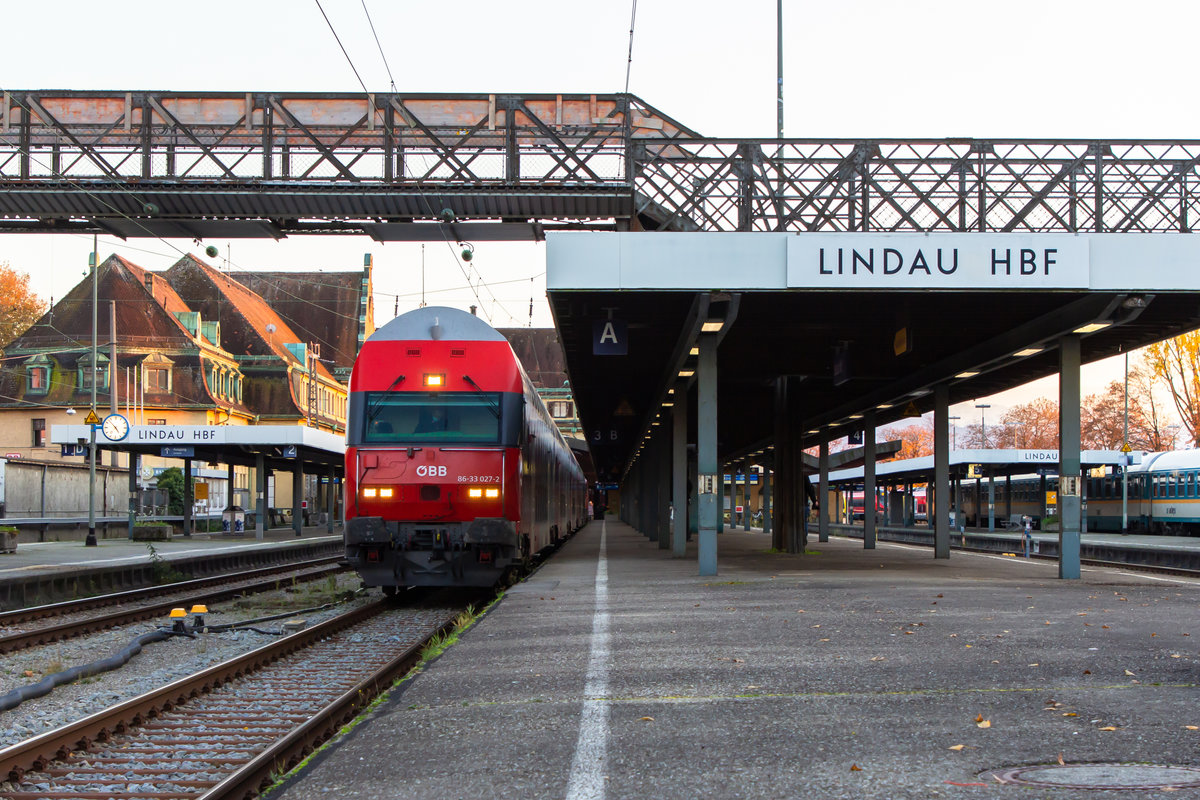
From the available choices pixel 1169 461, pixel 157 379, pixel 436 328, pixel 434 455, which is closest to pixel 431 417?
pixel 434 455

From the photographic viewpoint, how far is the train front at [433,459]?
584 inches

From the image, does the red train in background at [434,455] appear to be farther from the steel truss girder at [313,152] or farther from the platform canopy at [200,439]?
the platform canopy at [200,439]

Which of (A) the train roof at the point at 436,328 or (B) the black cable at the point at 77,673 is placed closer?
(B) the black cable at the point at 77,673

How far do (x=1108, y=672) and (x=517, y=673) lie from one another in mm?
4096

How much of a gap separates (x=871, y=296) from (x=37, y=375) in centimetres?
5423

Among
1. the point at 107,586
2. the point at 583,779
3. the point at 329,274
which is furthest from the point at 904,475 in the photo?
the point at 329,274

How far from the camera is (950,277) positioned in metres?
15.5

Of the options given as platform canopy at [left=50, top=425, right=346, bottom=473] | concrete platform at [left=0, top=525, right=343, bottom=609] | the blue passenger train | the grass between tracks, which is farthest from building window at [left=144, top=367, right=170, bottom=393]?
the grass between tracks

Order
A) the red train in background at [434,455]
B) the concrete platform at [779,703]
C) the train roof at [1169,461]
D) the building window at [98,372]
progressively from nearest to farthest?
the concrete platform at [779,703], the red train in background at [434,455], the train roof at [1169,461], the building window at [98,372]

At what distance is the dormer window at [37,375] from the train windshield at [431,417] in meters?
51.3

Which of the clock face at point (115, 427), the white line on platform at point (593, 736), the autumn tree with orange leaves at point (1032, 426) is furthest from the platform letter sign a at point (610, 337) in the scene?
the autumn tree with orange leaves at point (1032, 426)

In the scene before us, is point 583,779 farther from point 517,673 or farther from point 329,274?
point 329,274

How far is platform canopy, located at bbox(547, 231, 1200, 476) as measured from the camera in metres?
15.5

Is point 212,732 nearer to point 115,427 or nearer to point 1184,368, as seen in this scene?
point 115,427
